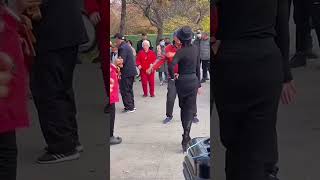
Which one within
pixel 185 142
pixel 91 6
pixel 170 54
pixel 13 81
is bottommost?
pixel 185 142

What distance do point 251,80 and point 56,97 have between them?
86cm

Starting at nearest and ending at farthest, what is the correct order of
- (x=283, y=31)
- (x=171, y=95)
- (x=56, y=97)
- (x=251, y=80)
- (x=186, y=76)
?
(x=251, y=80), (x=283, y=31), (x=56, y=97), (x=186, y=76), (x=171, y=95)

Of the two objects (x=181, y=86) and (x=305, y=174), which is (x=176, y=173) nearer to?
(x=181, y=86)

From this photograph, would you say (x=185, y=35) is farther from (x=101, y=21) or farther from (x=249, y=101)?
(x=249, y=101)

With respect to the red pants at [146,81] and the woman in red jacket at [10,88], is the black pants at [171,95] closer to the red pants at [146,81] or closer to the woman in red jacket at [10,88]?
the red pants at [146,81]

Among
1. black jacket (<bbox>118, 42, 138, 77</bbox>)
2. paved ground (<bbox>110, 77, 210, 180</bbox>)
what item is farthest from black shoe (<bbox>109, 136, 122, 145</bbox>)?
black jacket (<bbox>118, 42, 138, 77</bbox>)

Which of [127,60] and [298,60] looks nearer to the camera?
[298,60]

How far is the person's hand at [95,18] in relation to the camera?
7.82ft

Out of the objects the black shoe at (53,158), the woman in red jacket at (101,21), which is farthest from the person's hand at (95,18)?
the black shoe at (53,158)

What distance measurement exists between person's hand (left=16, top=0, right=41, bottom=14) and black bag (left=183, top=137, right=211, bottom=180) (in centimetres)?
134

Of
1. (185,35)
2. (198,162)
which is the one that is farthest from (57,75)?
(185,35)

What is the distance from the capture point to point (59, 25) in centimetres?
228

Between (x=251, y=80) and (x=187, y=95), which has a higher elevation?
(x=251, y=80)

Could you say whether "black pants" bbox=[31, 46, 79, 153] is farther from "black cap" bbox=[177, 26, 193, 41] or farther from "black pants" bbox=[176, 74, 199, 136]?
"black pants" bbox=[176, 74, 199, 136]
